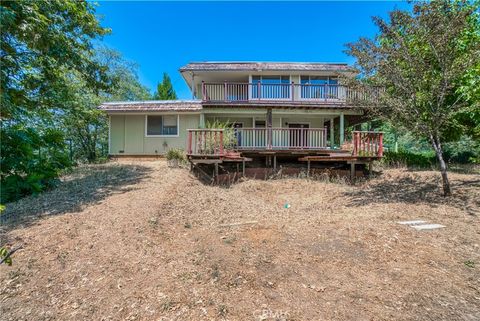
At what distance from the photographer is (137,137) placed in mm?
15406

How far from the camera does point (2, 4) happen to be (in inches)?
245

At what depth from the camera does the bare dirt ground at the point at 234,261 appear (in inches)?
135

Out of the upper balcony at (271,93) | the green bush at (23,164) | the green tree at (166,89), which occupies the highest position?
the green tree at (166,89)

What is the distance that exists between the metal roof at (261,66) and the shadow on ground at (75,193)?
7.51 meters

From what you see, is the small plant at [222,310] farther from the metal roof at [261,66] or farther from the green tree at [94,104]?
the metal roof at [261,66]

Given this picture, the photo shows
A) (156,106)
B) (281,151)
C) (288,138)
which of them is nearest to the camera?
(281,151)

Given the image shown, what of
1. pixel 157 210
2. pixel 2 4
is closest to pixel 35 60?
pixel 2 4

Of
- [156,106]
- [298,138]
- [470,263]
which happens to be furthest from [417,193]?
[156,106]

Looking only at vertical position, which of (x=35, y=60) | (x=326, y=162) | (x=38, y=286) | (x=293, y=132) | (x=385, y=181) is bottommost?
(x=38, y=286)

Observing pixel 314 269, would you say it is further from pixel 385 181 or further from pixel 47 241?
pixel 385 181

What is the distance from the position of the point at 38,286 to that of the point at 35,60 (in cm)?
744

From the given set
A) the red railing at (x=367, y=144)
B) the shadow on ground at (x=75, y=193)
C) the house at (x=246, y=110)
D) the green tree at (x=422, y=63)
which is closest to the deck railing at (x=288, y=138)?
the house at (x=246, y=110)

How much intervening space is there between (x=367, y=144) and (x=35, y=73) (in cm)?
1231

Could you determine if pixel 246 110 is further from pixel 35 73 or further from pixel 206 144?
pixel 35 73
